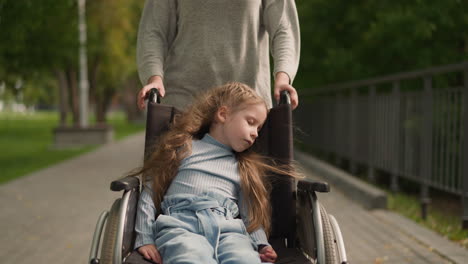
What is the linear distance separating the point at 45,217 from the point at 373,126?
A: 475 cm

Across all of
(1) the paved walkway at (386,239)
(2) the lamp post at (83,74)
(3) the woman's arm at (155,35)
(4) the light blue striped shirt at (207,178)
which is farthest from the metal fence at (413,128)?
(2) the lamp post at (83,74)

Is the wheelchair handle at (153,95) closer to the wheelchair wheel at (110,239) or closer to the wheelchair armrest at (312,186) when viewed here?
the wheelchair wheel at (110,239)

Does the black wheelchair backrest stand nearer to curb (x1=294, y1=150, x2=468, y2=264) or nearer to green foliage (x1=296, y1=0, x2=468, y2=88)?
curb (x1=294, y1=150, x2=468, y2=264)

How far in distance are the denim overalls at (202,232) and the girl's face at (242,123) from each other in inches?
11.7

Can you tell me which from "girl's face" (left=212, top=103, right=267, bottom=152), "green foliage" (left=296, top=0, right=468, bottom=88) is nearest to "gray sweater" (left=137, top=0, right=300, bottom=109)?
"girl's face" (left=212, top=103, right=267, bottom=152)

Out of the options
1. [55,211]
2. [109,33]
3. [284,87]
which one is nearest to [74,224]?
[55,211]

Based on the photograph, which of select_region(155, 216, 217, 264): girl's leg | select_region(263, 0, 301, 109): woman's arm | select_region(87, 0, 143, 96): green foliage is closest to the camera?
select_region(155, 216, 217, 264): girl's leg

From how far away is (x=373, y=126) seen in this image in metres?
8.82

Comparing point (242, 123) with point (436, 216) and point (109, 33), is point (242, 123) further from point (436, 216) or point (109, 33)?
point (109, 33)

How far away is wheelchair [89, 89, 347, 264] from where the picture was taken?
279 cm

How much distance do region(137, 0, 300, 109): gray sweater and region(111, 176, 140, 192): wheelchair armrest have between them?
2.18 ft

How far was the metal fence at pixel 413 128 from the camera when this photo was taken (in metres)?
5.90

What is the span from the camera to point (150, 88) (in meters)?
3.35

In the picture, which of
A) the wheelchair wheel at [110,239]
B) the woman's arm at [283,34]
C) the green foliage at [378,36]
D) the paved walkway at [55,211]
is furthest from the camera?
the green foliage at [378,36]
